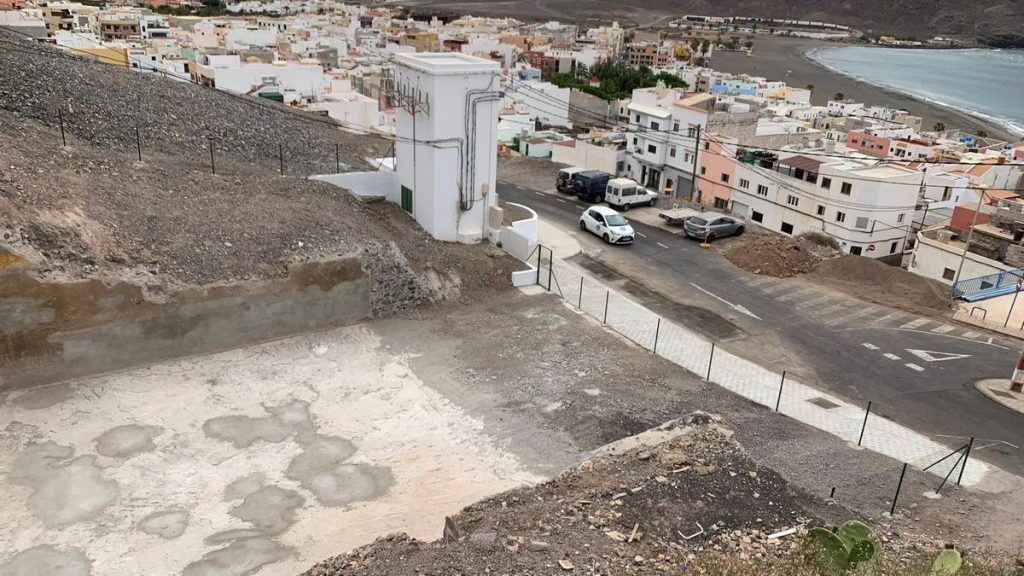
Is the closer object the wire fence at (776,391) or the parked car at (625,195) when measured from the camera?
the wire fence at (776,391)

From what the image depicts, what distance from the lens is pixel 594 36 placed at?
189 metres

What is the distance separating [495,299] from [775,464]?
11192 mm

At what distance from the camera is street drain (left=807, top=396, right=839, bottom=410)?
746 inches

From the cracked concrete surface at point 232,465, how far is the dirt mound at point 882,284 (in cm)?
1760

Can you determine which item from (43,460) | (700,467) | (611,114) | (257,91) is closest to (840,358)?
(700,467)

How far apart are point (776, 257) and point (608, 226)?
23.4 feet

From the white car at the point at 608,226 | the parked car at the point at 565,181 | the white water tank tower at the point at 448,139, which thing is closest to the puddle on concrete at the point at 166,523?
the white water tank tower at the point at 448,139

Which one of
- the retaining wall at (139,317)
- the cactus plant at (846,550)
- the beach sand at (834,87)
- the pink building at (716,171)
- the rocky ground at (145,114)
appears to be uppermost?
the rocky ground at (145,114)

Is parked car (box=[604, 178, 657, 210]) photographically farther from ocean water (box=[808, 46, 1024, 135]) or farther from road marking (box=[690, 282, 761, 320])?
ocean water (box=[808, 46, 1024, 135])

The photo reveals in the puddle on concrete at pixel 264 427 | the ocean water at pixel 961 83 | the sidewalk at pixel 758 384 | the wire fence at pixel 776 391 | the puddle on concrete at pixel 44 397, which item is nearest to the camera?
the wire fence at pixel 776 391

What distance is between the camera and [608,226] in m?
31.8

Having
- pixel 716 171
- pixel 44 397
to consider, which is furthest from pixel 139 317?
pixel 716 171

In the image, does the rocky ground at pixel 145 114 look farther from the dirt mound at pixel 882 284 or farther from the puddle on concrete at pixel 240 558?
the dirt mound at pixel 882 284

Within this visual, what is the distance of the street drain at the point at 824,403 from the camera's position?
1894cm
